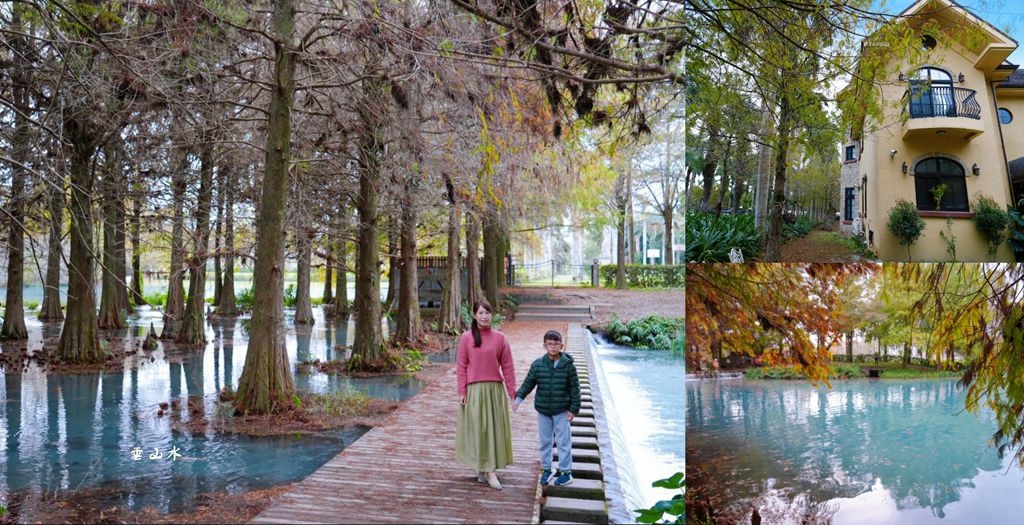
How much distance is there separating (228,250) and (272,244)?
4.32 m

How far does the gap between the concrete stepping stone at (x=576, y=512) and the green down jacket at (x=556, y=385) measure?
55cm

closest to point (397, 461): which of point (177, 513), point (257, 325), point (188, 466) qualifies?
point (177, 513)

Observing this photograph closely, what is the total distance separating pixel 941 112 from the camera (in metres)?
4.27

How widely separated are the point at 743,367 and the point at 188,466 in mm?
4407

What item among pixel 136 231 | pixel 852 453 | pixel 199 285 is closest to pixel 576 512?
pixel 852 453

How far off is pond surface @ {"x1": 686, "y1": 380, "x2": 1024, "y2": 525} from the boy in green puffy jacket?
2.61ft

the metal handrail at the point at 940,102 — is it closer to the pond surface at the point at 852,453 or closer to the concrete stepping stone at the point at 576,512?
the pond surface at the point at 852,453

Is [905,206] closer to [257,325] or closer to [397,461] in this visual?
[397,461]

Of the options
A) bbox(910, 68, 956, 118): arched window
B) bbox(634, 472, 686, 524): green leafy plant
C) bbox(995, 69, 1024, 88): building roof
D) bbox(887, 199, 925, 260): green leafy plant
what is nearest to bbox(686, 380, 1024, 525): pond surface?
bbox(634, 472, 686, 524): green leafy plant

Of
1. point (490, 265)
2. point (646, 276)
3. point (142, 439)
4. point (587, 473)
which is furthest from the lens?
point (646, 276)

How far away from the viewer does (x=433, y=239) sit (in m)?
23.8

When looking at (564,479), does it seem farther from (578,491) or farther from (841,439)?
(841,439)

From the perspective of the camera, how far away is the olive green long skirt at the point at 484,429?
14.8 ft

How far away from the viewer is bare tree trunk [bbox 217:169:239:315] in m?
12.2
